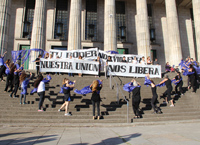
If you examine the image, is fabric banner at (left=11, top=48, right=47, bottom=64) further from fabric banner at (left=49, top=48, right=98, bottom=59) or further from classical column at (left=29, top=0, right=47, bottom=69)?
fabric banner at (left=49, top=48, right=98, bottom=59)

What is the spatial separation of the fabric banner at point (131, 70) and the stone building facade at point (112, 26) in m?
5.01

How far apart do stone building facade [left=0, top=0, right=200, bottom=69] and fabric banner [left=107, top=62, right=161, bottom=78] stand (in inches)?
197

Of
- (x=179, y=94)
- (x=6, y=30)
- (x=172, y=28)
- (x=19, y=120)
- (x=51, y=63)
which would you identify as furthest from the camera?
(x=172, y=28)

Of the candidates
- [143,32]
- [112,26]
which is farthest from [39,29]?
[143,32]

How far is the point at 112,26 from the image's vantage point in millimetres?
19109

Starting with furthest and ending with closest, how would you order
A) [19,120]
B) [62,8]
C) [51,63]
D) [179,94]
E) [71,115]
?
[62,8] < [51,63] < [179,94] < [71,115] < [19,120]

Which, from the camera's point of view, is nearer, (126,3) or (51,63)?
(51,63)

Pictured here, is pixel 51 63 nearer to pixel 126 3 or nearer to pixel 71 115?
pixel 71 115

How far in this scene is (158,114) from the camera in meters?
8.30

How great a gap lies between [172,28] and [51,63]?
53.2 ft

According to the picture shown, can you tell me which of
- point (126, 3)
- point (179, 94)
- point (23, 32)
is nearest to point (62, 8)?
point (23, 32)

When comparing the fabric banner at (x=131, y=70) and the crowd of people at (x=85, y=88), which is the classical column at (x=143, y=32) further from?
the crowd of people at (x=85, y=88)

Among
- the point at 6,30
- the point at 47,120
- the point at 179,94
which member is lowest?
the point at 47,120

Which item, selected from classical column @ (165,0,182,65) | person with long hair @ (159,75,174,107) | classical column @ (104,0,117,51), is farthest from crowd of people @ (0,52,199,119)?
classical column @ (104,0,117,51)
